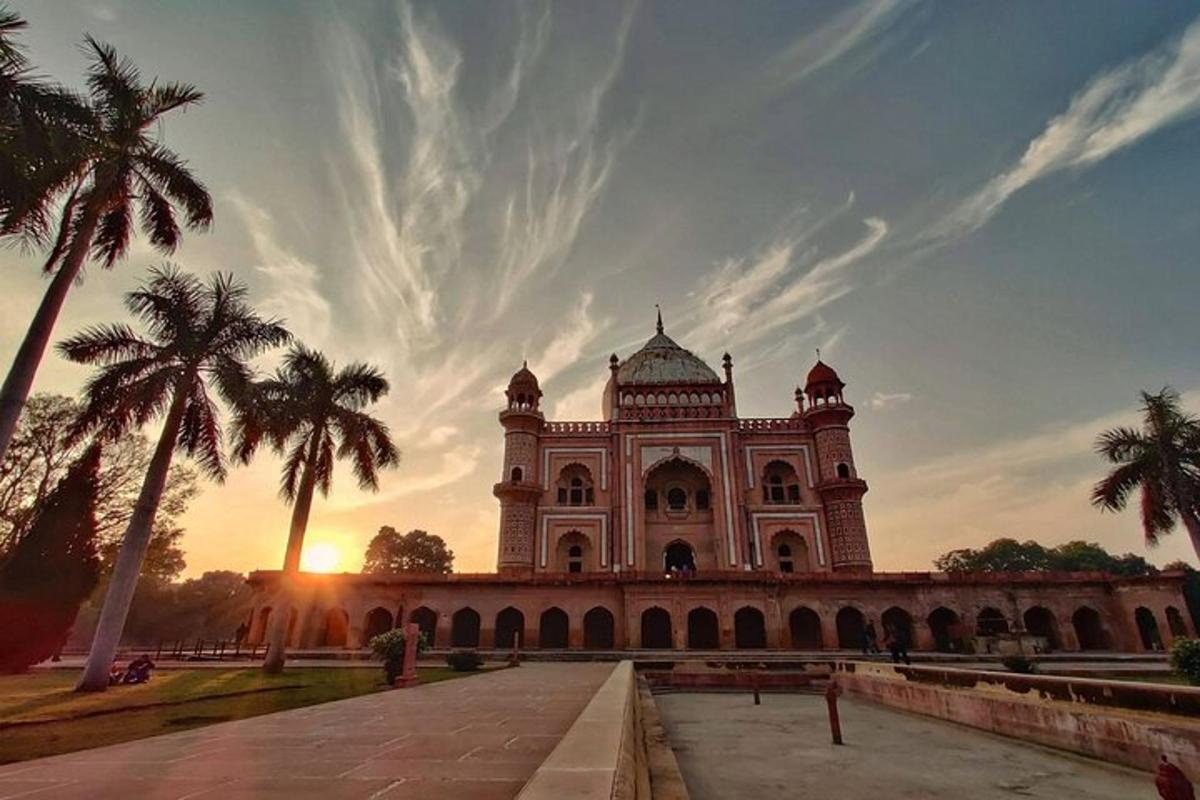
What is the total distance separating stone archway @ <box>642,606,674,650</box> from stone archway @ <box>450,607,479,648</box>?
8.80 meters

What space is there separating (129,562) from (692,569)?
2711 centimetres

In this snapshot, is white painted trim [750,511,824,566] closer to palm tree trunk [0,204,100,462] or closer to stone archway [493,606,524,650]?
stone archway [493,606,524,650]

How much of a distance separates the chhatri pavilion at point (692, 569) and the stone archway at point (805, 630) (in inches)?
5.1

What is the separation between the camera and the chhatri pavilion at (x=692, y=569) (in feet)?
96.2

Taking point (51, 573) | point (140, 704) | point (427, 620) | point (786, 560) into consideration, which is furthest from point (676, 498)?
point (140, 704)

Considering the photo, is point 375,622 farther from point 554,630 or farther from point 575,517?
point 575,517

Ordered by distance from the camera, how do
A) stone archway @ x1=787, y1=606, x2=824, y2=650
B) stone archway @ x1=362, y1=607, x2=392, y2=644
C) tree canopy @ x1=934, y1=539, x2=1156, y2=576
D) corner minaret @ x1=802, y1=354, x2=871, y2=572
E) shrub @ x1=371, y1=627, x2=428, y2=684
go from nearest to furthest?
shrub @ x1=371, y1=627, x2=428, y2=684
stone archway @ x1=362, y1=607, x2=392, y2=644
stone archway @ x1=787, y1=606, x2=824, y2=650
corner minaret @ x1=802, y1=354, x2=871, y2=572
tree canopy @ x1=934, y1=539, x2=1156, y2=576

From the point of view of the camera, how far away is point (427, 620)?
1234 inches

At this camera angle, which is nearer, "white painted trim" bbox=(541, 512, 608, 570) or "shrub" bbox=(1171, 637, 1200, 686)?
"shrub" bbox=(1171, 637, 1200, 686)

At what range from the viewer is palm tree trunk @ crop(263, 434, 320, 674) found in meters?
17.4

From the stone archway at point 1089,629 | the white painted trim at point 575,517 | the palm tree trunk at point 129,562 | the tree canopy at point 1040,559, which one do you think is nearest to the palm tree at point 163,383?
the palm tree trunk at point 129,562

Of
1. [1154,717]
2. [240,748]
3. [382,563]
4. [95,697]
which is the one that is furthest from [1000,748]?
[382,563]

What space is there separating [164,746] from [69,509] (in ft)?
68.1

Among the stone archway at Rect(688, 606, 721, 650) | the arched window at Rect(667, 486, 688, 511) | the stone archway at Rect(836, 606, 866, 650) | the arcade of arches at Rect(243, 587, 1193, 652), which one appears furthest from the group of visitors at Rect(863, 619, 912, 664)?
the arched window at Rect(667, 486, 688, 511)
